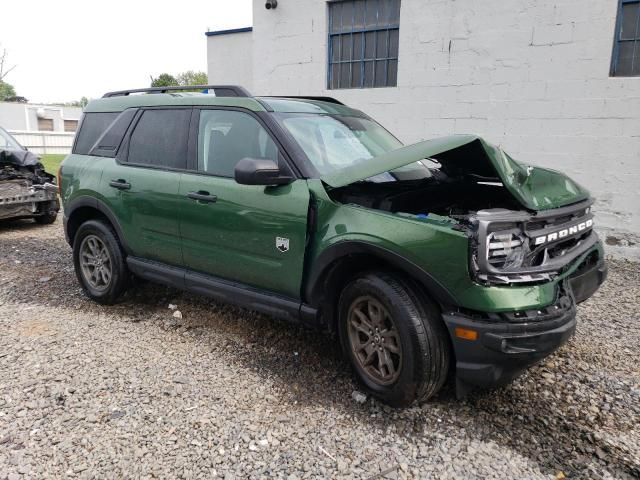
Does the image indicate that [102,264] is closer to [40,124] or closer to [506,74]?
[506,74]

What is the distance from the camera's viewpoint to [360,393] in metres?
3.30

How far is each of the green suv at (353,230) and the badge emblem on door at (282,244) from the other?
2 centimetres

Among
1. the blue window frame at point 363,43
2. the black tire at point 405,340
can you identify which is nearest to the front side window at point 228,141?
the black tire at point 405,340

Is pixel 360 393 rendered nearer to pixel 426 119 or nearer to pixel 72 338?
pixel 72 338

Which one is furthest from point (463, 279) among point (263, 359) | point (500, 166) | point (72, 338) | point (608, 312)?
point (72, 338)

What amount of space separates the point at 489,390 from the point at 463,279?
1071 millimetres

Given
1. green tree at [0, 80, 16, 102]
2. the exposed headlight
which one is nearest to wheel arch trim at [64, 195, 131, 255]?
the exposed headlight

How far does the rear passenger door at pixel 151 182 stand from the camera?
421 cm

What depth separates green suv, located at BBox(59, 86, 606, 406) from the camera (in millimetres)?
2736

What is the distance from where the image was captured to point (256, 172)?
3289 mm

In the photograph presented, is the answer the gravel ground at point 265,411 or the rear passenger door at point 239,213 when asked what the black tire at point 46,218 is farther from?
the rear passenger door at point 239,213

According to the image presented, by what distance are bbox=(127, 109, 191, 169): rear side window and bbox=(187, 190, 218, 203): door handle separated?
0.33 meters

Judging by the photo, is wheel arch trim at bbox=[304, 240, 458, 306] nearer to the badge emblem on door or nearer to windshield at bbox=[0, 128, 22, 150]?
the badge emblem on door

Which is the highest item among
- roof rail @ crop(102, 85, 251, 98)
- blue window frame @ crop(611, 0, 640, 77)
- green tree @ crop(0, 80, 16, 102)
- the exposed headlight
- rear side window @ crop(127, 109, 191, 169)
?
green tree @ crop(0, 80, 16, 102)
